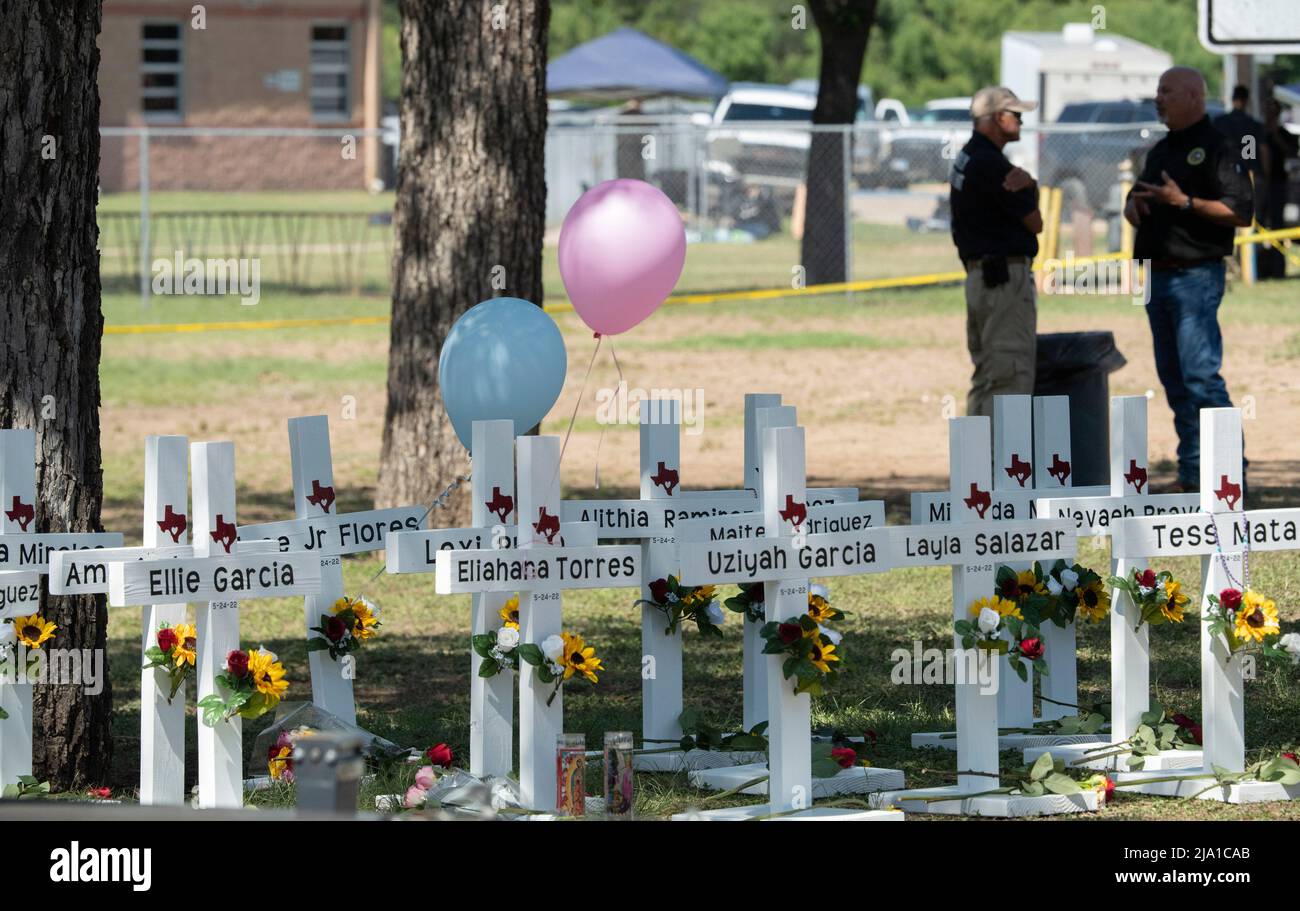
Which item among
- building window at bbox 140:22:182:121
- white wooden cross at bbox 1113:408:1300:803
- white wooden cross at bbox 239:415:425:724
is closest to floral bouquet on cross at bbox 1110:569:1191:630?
white wooden cross at bbox 1113:408:1300:803

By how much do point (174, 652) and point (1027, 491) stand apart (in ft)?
8.69

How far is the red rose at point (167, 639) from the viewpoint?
223 inches

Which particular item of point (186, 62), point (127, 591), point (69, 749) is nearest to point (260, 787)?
point (69, 749)

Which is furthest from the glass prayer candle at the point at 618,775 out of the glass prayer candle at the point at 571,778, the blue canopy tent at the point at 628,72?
the blue canopy tent at the point at 628,72

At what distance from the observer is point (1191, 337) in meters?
10.0

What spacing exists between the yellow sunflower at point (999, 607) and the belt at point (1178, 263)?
4.54m

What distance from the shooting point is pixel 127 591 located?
17.4 feet

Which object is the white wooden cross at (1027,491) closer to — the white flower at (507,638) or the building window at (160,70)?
the white flower at (507,638)

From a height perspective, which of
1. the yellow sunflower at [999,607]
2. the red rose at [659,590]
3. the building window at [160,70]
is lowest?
the yellow sunflower at [999,607]

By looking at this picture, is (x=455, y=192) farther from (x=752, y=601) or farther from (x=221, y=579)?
(x=221, y=579)

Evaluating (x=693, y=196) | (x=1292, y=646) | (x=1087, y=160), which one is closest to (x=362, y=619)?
(x=1292, y=646)

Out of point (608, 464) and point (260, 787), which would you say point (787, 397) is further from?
point (260, 787)

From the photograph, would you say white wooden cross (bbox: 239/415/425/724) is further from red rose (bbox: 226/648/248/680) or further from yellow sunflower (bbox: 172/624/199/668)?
red rose (bbox: 226/648/248/680)
